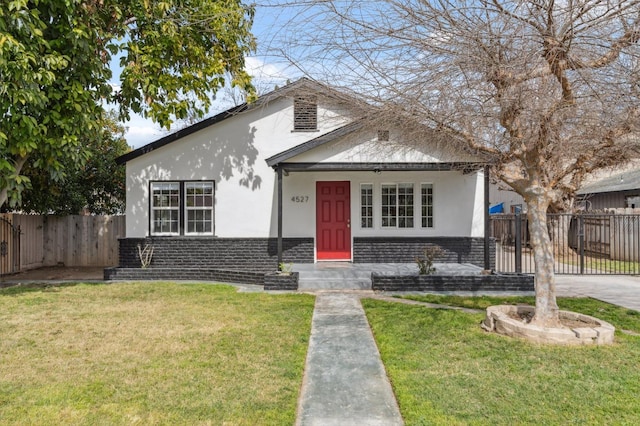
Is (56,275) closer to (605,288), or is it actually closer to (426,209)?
(426,209)

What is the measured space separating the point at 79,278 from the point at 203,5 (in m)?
8.69

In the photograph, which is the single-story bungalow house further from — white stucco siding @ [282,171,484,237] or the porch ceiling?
the porch ceiling

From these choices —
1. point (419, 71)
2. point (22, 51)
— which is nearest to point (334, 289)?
point (419, 71)

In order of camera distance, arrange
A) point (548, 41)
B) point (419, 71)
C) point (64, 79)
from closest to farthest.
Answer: point (548, 41) → point (419, 71) → point (64, 79)

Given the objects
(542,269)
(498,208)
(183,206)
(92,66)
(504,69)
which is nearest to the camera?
(504,69)

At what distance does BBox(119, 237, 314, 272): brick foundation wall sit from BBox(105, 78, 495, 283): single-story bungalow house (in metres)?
0.03

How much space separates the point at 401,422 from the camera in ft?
11.5

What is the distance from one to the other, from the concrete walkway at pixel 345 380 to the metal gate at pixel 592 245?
353 inches

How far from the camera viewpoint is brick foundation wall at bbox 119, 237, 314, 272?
12.2 meters

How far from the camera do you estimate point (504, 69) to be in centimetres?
492

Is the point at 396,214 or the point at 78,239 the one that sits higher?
the point at 396,214

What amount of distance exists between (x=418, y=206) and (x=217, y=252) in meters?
6.38

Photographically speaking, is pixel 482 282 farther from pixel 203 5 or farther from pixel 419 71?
pixel 203 5

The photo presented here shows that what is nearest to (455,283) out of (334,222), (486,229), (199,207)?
(486,229)
